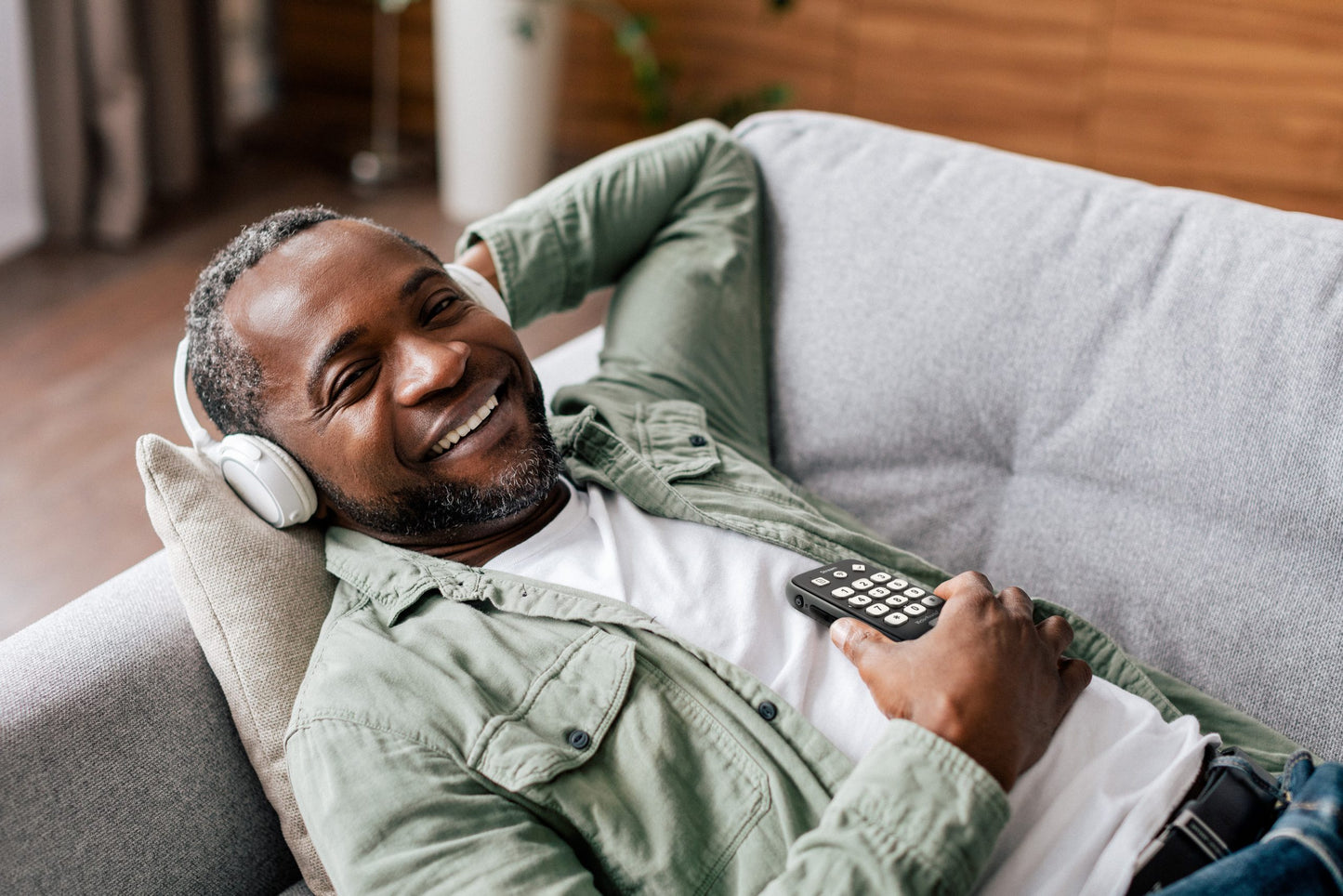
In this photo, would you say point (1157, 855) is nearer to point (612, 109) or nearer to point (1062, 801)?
point (1062, 801)

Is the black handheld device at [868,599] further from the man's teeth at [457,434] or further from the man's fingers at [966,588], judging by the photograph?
the man's teeth at [457,434]

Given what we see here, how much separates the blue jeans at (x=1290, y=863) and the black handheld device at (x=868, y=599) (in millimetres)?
310

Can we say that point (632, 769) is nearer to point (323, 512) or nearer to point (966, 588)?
point (966, 588)

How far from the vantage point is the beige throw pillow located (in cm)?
109

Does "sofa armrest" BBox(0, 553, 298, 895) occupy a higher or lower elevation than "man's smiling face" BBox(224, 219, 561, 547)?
lower

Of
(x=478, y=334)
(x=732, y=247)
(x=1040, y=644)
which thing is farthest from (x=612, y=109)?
(x=1040, y=644)

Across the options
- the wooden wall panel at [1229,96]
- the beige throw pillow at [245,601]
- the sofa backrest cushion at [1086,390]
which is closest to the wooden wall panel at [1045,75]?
the wooden wall panel at [1229,96]

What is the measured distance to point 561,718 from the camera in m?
1.03

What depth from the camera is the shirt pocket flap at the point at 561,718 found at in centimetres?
98

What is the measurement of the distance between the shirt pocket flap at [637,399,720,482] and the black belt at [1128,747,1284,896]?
60 cm

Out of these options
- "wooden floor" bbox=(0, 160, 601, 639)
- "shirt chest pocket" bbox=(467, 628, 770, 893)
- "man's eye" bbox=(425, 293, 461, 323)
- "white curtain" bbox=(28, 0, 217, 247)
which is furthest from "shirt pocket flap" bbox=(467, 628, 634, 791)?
"white curtain" bbox=(28, 0, 217, 247)

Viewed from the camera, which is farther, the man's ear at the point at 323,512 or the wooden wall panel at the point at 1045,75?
the wooden wall panel at the point at 1045,75

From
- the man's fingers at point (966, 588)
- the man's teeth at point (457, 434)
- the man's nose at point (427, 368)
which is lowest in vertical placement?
the man's fingers at point (966, 588)

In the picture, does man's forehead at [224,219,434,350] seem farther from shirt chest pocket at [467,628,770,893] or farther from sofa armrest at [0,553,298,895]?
shirt chest pocket at [467,628,770,893]
